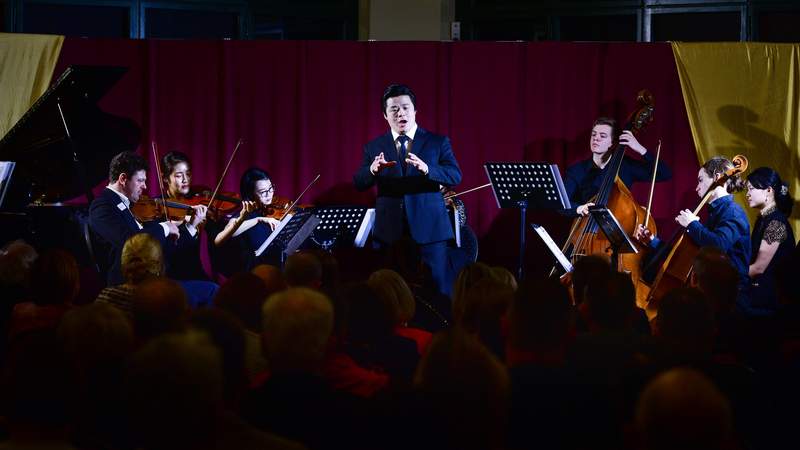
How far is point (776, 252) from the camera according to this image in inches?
247

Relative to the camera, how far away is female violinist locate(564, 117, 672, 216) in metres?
6.95

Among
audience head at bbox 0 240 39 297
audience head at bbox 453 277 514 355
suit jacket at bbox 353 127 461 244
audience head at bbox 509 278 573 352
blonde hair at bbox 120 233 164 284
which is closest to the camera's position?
audience head at bbox 509 278 573 352

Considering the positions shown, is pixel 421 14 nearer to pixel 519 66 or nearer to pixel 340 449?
pixel 519 66

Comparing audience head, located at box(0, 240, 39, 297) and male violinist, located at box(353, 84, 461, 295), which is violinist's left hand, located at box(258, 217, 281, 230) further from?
audience head, located at box(0, 240, 39, 297)

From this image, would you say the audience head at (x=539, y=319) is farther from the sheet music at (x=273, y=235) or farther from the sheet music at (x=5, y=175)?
the sheet music at (x=5, y=175)

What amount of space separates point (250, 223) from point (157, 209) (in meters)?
0.63

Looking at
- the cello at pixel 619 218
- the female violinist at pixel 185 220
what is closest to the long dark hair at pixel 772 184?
the cello at pixel 619 218

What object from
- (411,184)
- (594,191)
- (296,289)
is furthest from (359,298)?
(594,191)

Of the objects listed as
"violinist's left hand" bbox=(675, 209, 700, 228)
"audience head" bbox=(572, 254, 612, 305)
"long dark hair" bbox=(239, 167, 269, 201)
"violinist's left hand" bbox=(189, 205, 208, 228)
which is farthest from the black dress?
"violinist's left hand" bbox=(189, 205, 208, 228)

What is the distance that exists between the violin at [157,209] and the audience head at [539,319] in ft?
13.4

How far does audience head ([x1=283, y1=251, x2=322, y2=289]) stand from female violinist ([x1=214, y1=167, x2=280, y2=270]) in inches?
102

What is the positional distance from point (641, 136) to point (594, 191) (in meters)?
1.14

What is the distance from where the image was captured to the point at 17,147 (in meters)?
6.49

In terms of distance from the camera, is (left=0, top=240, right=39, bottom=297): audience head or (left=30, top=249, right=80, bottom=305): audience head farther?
(left=0, top=240, right=39, bottom=297): audience head
